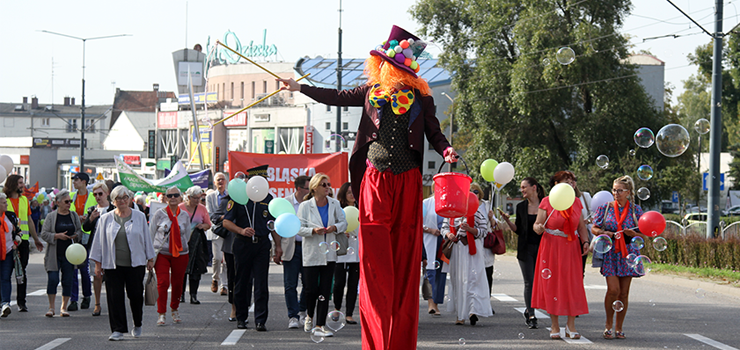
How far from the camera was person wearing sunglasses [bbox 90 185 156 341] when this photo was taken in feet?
30.0

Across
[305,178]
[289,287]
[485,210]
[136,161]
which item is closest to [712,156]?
[485,210]

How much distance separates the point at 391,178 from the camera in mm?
6211

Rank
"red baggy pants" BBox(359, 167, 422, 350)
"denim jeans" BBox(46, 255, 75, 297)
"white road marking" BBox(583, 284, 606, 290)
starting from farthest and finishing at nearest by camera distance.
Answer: "white road marking" BBox(583, 284, 606, 290) < "denim jeans" BBox(46, 255, 75, 297) < "red baggy pants" BBox(359, 167, 422, 350)

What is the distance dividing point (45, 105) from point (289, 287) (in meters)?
112

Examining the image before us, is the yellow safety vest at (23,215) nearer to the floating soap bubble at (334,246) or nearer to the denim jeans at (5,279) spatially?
the denim jeans at (5,279)

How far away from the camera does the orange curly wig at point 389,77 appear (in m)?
6.30

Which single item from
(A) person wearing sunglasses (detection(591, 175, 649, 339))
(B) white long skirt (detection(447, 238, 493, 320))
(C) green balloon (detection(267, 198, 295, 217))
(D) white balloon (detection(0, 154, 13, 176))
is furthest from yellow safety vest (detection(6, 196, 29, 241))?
(A) person wearing sunglasses (detection(591, 175, 649, 339))

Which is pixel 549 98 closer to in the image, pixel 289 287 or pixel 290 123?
pixel 289 287

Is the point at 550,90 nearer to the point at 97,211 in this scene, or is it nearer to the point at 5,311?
the point at 97,211

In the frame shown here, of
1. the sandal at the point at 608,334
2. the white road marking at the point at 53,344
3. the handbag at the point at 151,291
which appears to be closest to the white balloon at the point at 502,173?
the sandal at the point at 608,334

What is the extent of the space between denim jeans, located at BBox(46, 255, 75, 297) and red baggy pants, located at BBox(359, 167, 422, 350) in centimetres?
659

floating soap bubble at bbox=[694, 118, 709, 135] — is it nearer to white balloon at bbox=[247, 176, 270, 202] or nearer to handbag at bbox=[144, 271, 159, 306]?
white balloon at bbox=[247, 176, 270, 202]

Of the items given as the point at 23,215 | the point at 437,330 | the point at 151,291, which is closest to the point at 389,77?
the point at 437,330

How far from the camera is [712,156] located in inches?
671
